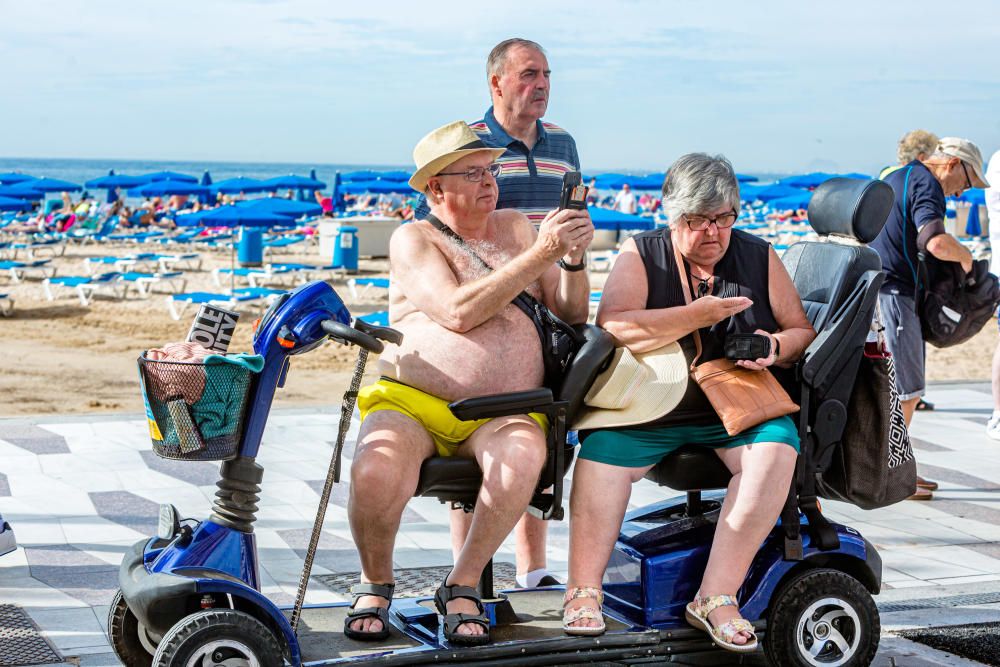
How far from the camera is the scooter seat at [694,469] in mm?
3498

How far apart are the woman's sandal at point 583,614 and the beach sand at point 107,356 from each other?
4367mm

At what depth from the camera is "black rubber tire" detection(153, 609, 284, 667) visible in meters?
2.88

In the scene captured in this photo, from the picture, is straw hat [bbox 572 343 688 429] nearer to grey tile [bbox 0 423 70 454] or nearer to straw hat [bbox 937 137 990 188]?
straw hat [bbox 937 137 990 188]

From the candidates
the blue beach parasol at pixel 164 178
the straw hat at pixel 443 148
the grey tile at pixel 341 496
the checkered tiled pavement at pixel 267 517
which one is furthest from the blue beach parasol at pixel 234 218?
the blue beach parasol at pixel 164 178

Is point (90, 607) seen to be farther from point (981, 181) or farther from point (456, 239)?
point (981, 181)

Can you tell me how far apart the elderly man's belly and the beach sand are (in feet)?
14.0

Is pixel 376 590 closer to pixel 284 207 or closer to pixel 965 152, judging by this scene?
pixel 965 152

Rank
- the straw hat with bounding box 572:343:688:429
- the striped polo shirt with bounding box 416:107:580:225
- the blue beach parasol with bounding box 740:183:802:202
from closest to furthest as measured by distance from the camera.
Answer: the straw hat with bounding box 572:343:688:429 → the striped polo shirt with bounding box 416:107:580:225 → the blue beach parasol with bounding box 740:183:802:202

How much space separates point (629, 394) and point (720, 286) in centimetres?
46

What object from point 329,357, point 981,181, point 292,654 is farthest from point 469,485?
point 329,357

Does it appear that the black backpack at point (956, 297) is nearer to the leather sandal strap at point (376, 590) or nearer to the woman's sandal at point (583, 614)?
the woman's sandal at point (583, 614)

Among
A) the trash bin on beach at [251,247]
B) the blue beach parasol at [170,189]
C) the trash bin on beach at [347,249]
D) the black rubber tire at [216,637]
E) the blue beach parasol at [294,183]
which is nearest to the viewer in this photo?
the black rubber tire at [216,637]

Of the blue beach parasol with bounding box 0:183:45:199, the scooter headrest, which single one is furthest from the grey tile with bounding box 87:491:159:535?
the blue beach parasol with bounding box 0:183:45:199

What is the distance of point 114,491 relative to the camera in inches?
216
